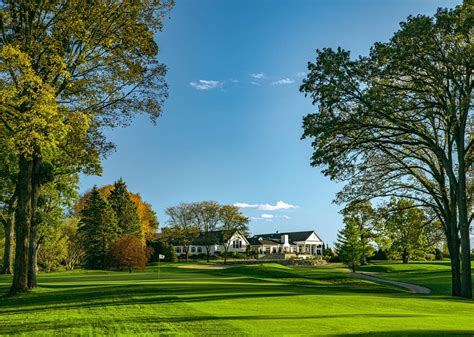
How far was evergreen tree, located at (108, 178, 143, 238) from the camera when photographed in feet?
209

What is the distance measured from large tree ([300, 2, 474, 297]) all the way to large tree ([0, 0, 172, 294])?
8420 millimetres

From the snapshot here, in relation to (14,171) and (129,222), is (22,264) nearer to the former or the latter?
(14,171)

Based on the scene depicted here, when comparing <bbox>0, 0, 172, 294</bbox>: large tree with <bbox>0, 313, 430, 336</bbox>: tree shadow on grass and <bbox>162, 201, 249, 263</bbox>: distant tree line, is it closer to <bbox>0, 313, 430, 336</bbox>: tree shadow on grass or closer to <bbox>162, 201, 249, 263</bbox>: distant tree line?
<bbox>0, 313, 430, 336</bbox>: tree shadow on grass

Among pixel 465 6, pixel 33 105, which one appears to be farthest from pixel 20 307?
pixel 465 6

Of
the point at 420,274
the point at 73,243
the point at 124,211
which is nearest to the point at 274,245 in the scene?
the point at 124,211

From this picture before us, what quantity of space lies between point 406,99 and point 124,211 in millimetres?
48397

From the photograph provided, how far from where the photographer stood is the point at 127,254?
5094cm

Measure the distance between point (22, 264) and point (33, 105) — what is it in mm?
7426

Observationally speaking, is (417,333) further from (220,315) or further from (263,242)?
(263,242)

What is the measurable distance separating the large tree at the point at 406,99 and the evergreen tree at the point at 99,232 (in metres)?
39.0

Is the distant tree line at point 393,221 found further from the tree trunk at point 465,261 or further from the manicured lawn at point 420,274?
the manicured lawn at point 420,274

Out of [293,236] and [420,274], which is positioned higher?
[293,236]

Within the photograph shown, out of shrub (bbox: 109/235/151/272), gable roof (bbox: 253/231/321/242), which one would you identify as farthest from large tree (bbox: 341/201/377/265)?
gable roof (bbox: 253/231/321/242)

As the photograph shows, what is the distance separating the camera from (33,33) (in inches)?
802
